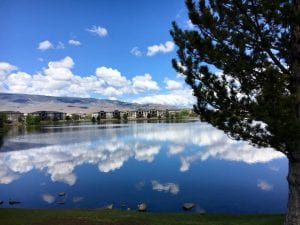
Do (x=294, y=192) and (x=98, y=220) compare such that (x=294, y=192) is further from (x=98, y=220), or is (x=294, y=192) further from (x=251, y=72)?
(x=98, y=220)

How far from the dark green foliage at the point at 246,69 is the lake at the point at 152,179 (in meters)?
13.9

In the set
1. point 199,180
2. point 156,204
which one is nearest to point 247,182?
point 199,180

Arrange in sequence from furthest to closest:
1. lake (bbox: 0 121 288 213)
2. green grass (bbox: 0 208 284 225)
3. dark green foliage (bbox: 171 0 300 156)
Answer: lake (bbox: 0 121 288 213), green grass (bbox: 0 208 284 225), dark green foliage (bbox: 171 0 300 156)

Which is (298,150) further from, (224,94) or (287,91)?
(224,94)

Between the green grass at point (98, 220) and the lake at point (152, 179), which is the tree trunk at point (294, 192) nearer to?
the green grass at point (98, 220)

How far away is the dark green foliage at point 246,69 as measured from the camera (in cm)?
1043

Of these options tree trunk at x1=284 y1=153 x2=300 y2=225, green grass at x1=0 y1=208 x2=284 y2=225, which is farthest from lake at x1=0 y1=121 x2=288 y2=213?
tree trunk at x1=284 y1=153 x2=300 y2=225

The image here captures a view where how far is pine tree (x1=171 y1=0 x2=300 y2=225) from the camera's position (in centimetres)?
1046

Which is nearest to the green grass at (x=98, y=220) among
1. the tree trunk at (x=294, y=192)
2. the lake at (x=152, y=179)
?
the tree trunk at (x=294, y=192)

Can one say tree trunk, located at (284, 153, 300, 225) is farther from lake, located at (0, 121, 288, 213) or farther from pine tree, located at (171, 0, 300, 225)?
lake, located at (0, 121, 288, 213)

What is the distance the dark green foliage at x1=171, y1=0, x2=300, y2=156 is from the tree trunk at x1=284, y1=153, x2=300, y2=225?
0.48m

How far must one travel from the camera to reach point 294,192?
11.8 meters

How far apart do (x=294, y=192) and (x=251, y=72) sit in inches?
179

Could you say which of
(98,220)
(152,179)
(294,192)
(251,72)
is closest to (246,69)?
(251,72)
